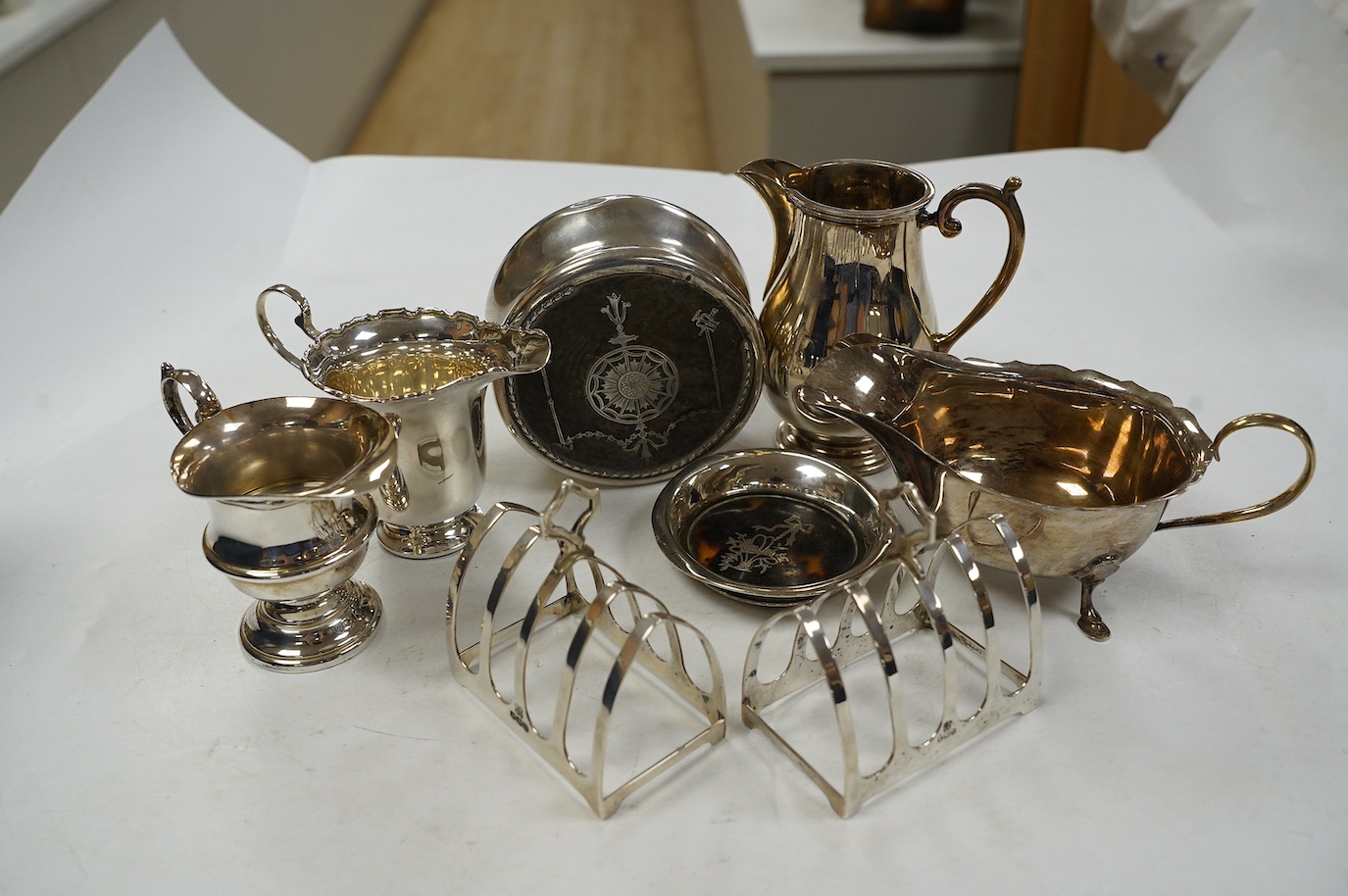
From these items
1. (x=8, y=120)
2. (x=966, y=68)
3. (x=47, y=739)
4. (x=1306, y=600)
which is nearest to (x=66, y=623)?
(x=47, y=739)

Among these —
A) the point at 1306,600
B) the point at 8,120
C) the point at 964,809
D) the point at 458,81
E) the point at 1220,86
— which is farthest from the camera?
the point at 458,81

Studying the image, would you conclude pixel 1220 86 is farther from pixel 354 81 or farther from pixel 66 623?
pixel 354 81

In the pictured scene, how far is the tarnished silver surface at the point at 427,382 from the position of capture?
89 centimetres

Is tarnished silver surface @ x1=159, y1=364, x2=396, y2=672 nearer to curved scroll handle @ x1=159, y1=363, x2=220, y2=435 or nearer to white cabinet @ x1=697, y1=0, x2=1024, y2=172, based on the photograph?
curved scroll handle @ x1=159, y1=363, x2=220, y2=435

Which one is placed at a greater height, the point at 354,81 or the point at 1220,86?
the point at 1220,86

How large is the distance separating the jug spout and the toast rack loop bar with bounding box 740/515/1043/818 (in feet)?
1.15

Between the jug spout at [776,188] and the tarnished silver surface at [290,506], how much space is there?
419 millimetres

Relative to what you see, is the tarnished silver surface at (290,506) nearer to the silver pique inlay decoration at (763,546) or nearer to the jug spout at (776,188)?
the silver pique inlay decoration at (763,546)

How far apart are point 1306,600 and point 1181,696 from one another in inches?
7.3

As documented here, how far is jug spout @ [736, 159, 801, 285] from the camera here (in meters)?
1.02

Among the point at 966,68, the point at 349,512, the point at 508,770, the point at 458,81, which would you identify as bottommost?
the point at 458,81

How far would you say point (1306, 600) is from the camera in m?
0.93

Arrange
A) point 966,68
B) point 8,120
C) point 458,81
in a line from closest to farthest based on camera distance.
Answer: point 8,120
point 966,68
point 458,81

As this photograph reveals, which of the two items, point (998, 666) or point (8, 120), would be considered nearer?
point (998, 666)
